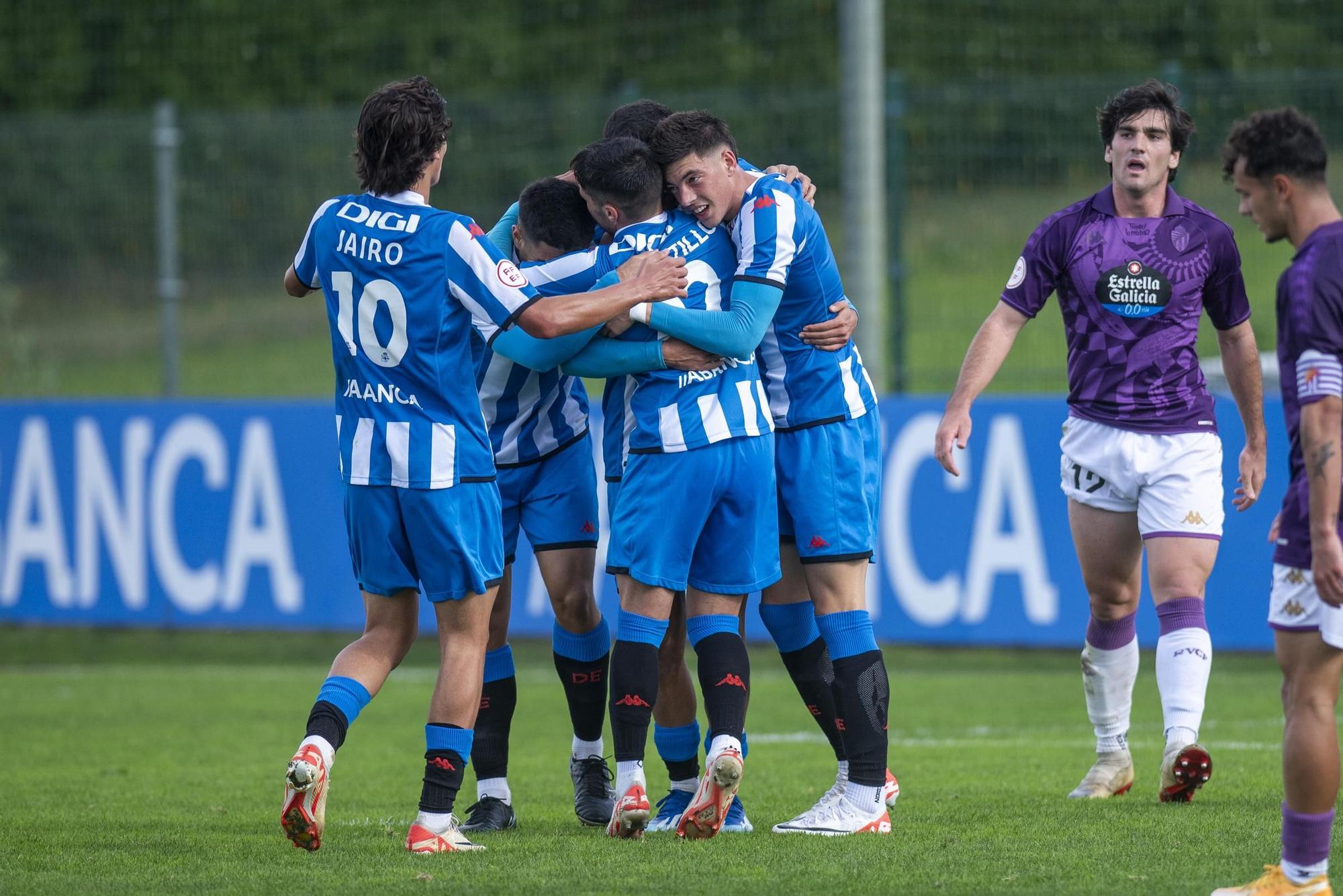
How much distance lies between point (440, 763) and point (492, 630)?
2.88ft

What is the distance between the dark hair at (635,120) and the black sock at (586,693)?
169cm

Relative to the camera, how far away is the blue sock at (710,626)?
17.0 ft

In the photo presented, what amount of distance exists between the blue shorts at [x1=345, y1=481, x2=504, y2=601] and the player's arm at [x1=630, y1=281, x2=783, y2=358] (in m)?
0.69

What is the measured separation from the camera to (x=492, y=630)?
5.70 meters

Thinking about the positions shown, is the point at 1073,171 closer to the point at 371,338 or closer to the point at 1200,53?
the point at 1200,53

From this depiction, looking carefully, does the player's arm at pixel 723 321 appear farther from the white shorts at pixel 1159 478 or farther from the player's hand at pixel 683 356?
the white shorts at pixel 1159 478

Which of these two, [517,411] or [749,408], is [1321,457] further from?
[517,411]

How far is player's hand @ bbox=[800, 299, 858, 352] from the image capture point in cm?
535

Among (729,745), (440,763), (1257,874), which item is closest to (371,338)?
(440,763)

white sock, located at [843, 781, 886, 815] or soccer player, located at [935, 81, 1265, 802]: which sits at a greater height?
soccer player, located at [935, 81, 1265, 802]

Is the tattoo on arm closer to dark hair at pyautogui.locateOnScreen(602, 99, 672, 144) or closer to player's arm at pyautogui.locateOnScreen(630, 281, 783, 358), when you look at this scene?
player's arm at pyautogui.locateOnScreen(630, 281, 783, 358)

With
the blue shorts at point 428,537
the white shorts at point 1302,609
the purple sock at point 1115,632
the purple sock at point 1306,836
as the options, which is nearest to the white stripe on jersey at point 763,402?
the blue shorts at point 428,537

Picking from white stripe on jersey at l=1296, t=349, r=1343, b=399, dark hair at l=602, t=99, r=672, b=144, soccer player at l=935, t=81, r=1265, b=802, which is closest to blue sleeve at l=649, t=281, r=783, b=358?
dark hair at l=602, t=99, r=672, b=144

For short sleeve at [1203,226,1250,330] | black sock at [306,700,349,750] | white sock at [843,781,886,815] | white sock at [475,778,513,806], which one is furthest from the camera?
short sleeve at [1203,226,1250,330]
